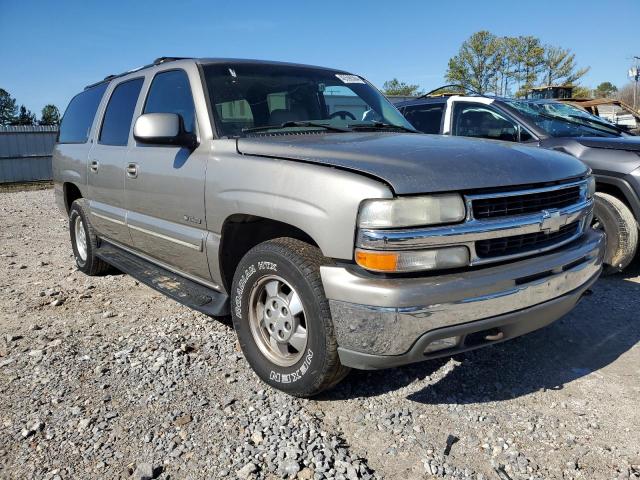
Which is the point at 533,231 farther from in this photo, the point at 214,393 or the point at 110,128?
the point at 110,128

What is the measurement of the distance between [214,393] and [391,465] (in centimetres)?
111

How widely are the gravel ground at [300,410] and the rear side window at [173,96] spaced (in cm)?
156

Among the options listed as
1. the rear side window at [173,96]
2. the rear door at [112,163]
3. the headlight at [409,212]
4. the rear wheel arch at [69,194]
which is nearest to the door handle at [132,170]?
the rear door at [112,163]

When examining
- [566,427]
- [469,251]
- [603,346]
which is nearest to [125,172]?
[469,251]

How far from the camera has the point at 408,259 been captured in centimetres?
225

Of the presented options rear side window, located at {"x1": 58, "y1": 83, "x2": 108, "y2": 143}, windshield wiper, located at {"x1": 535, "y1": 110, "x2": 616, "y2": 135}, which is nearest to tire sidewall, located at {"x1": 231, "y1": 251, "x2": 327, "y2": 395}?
rear side window, located at {"x1": 58, "y1": 83, "x2": 108, "y2": 143}

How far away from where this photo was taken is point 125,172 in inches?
160

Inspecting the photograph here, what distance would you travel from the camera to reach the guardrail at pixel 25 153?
1891cm

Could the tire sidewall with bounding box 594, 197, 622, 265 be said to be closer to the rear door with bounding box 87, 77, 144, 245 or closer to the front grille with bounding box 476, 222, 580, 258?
the front grille with bounding box 476, 222, 580, 258

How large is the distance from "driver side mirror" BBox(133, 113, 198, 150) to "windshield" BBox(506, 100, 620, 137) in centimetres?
391

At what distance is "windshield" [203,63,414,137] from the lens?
3.35 metres

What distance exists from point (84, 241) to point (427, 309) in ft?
14.4

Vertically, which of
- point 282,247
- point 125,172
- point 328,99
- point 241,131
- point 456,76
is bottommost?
point 282,247

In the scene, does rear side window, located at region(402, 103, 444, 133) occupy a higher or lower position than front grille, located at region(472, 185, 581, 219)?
higher
